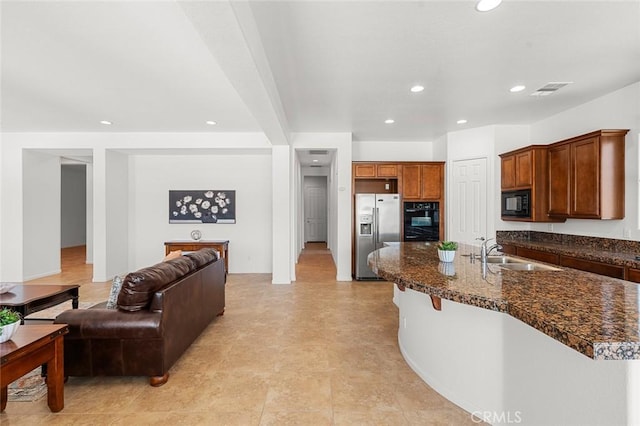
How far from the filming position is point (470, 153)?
5133 millimetres

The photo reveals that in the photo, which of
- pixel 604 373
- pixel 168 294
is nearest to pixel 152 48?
pixel 168 294

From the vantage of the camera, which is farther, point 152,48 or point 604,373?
point 152,48

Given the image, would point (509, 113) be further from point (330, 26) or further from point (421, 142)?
point (330, 26)

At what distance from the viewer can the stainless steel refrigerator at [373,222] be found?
5.35 meters

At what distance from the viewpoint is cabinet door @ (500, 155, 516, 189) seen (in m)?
4.46

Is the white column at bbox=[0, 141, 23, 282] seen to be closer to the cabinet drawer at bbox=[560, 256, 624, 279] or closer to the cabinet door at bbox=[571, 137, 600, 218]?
the cabinet drawer at bbox=[560, 256, 624, 279]

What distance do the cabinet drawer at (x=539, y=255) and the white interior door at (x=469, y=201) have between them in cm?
84

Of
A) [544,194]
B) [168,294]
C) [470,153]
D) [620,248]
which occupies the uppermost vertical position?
[470,153]

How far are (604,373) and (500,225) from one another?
4198 mm

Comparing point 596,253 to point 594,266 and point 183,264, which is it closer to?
point 594,266

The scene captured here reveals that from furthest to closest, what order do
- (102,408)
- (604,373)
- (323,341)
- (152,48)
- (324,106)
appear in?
(324,106) → (323,341) → (152,48) → (102,408) → (604,373)

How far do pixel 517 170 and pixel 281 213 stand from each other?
382 cm

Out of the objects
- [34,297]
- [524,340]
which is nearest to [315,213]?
[34,297]

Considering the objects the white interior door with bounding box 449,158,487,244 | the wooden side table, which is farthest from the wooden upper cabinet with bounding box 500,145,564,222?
the wooden side table
